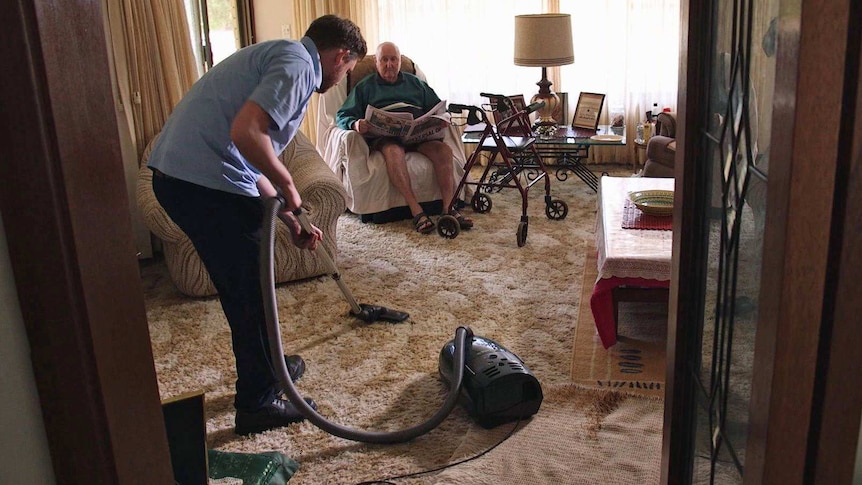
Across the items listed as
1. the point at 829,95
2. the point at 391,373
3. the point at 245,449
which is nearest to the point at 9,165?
the point at 829,95

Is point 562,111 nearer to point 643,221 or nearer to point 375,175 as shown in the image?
point 375,175

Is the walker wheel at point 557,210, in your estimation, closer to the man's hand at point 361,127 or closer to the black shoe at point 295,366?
the man's hand at point 361,127

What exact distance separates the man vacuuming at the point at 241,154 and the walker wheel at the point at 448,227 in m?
1.95

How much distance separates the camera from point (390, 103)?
15.5 ft

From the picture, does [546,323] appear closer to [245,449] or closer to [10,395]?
[245,449]

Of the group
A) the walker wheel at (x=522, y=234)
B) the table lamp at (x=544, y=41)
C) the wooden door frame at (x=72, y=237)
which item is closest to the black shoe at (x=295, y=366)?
the walker wheel at (x=522, y=234)

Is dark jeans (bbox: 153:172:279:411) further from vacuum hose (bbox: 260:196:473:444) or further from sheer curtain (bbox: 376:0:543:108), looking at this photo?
sheer curtain (bbox: 376:0:543:108)

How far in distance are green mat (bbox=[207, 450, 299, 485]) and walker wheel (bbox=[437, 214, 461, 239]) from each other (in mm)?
2206

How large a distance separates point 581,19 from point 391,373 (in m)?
3.84

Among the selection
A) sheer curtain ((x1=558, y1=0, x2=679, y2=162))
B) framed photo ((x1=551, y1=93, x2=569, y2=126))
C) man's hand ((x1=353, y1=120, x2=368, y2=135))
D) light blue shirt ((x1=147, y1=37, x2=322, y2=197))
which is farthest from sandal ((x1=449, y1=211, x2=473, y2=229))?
light blue shirt ((x1=147, y1=37, x2=322, y2=197))

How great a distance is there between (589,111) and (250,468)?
3701mm

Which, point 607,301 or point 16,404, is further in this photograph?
point 607,301

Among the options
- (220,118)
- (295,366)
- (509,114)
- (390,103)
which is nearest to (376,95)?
(390,103)

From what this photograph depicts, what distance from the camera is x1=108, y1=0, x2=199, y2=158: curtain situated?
388 centimetres
